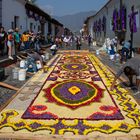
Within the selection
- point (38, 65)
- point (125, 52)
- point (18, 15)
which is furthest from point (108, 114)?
point (18, 15)

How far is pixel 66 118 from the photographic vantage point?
25.0 ft

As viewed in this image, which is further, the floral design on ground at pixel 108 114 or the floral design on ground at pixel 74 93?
the floral design on ground at pixel 74 93

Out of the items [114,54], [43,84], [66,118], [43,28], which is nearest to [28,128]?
[66,118]

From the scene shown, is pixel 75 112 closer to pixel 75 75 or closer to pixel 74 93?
pixel 74 93

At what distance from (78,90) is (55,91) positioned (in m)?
0.71

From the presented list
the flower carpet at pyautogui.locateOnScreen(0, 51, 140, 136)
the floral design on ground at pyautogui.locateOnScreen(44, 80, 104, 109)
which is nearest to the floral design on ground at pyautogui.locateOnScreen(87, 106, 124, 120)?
the flower carpet at pyautogui.locateOnScreen(0, 51, 140, 136)

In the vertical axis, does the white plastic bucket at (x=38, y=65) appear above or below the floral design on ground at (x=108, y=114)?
above

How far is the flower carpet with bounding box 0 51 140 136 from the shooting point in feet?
22.6

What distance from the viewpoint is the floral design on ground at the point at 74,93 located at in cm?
916

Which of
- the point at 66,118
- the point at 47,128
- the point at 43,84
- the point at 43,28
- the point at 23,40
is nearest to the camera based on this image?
the point at 47,128

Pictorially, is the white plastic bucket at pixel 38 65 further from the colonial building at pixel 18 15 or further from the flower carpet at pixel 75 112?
the colonial building at pixel 18 15

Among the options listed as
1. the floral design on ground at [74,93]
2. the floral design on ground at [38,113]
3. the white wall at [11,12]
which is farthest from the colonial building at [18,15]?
the floral design on ground at [38,113]

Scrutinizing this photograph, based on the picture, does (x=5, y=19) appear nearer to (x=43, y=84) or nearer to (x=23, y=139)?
(x=43, y=84)

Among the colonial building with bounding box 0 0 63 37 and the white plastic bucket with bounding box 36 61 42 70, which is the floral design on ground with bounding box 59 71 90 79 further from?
the colonial building with bounding box 0 0 63 37
